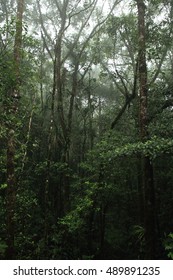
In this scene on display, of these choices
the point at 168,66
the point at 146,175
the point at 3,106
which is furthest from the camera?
the point at 168,66

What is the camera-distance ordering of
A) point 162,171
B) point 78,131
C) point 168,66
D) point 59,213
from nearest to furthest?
point 162,171
point 59,213
point 78,131
point 168,66

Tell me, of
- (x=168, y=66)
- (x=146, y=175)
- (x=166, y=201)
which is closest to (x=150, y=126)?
(x=146, y=175)

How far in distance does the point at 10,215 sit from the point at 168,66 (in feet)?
76.2

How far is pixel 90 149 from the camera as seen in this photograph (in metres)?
19.2

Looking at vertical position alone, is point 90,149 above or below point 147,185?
above

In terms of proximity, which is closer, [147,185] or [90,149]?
[147,185]

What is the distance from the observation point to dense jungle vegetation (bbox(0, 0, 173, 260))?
9008 mm

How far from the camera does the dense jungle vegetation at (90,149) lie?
9.01m

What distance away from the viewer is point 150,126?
10.1 meters
